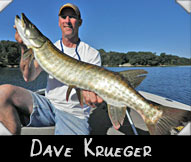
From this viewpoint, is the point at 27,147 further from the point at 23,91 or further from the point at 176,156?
the point at 176,156

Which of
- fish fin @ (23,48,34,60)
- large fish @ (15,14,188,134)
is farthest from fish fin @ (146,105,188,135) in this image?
fish fin @ (23,48,34,60)

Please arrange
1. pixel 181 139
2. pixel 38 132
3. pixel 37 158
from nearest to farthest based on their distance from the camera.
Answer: pixel 37 158 < pixel 181 139 < pixel 38 132

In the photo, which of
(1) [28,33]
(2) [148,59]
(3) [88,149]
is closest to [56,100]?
(3) [88,149]

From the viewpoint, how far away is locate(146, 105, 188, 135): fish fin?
3.95 feet

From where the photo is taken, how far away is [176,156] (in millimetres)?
1626

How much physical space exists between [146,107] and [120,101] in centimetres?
21

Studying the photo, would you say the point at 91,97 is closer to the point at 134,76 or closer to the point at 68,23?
the point at 134,76

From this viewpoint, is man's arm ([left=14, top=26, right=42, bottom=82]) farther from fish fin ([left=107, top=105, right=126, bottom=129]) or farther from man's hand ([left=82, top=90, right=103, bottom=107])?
fish fin ([left=107, top=105, right=126, bottom=129])

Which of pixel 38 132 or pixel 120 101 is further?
pixel 38 132

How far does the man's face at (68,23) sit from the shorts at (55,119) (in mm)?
852

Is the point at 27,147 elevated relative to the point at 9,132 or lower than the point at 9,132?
lower

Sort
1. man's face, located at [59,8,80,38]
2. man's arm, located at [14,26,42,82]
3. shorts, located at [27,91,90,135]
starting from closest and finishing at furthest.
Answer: man's arm, located at [14,26,42,82] → shorts, located at [27,91,90,135] → man's face, located at [59,8,80,38]

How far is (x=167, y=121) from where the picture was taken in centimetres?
123

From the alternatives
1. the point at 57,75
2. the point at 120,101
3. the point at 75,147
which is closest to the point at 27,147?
the point at 75,147
